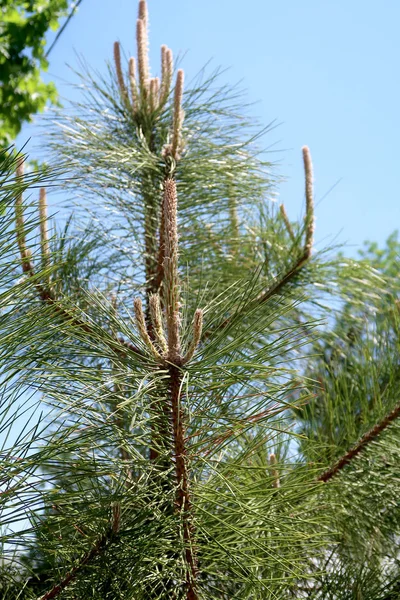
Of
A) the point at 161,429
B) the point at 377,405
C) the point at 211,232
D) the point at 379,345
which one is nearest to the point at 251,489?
the point at 161,429

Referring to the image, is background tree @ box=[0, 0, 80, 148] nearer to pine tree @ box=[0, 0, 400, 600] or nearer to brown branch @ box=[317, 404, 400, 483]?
pine tree @ box=[0, 0, 400, 600]

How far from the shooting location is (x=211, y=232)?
141 cm

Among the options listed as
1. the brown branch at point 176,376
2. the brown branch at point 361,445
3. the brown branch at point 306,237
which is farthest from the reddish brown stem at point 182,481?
the brown branch at point 306,237

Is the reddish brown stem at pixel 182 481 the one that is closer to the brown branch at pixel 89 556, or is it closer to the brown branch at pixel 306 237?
the brown branch at pixel 89 556

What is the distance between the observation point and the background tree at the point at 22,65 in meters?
2.48

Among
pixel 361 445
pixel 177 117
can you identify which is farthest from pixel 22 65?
pixel 361 445

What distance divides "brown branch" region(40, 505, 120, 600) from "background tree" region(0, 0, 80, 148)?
185 cm

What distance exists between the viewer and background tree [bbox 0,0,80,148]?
2480 millimetres

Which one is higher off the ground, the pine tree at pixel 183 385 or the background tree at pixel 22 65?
the background tree at pixel 22 65

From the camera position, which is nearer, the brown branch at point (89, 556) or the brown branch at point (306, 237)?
the brown branch at point (89, 556)

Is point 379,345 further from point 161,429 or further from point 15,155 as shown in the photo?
point 15,155

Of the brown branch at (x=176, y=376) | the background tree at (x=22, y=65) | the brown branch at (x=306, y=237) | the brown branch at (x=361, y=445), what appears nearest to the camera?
the brown branch at (x=176, y=376)

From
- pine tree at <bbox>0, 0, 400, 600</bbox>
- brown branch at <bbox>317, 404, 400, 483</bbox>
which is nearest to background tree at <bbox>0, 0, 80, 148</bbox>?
pine tree at <bbox>0, 0, 400, 600</bbox>

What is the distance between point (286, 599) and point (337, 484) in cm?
19
